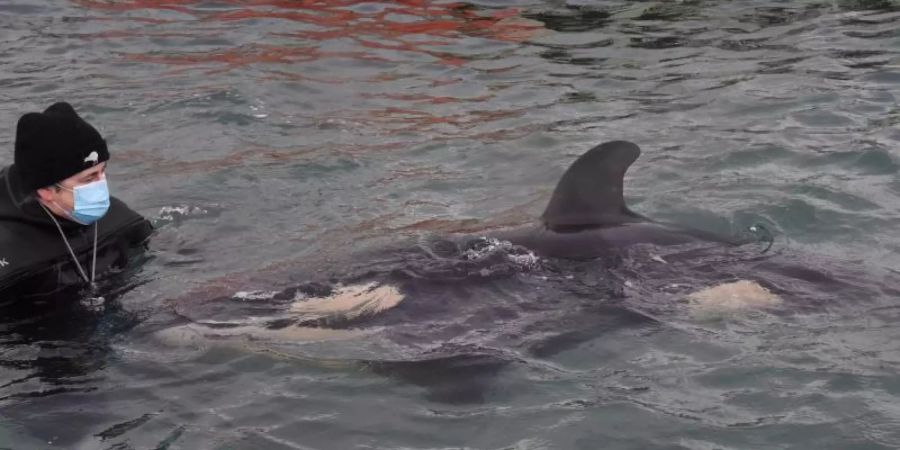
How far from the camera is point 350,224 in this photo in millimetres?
7746

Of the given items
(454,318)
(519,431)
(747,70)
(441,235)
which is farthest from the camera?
(747,70)

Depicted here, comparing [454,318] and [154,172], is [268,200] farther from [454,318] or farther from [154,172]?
[454,318]

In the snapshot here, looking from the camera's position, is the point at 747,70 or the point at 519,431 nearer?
the point at 519,431

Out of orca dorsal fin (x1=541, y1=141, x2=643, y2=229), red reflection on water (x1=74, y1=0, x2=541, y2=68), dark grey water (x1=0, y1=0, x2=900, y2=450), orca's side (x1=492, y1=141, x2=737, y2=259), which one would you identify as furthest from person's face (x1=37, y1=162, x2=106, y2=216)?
red reflection on water (x1=74, y1=0, x2=541, y2=68)

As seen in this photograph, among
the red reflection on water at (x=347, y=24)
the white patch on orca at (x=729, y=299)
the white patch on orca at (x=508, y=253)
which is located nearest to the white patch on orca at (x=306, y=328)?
the white patch on orca at (x=508, y=253)

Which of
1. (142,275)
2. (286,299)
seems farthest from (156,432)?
(142,275)

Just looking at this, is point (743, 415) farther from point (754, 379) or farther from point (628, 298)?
point (628, 298)

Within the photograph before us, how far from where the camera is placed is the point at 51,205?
6098 millimetres

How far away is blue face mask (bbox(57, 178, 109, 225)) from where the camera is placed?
19.9 ft

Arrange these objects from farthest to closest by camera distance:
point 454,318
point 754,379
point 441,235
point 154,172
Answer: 1. point 154,172
2. point 441,235
3. point 454,318
4. point 754,379

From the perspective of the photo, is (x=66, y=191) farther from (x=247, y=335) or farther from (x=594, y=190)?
(x=594, y=190)

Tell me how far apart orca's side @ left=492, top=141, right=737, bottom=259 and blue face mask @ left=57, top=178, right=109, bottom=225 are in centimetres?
226

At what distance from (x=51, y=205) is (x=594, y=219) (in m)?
3.01

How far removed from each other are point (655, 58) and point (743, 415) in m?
7.63
